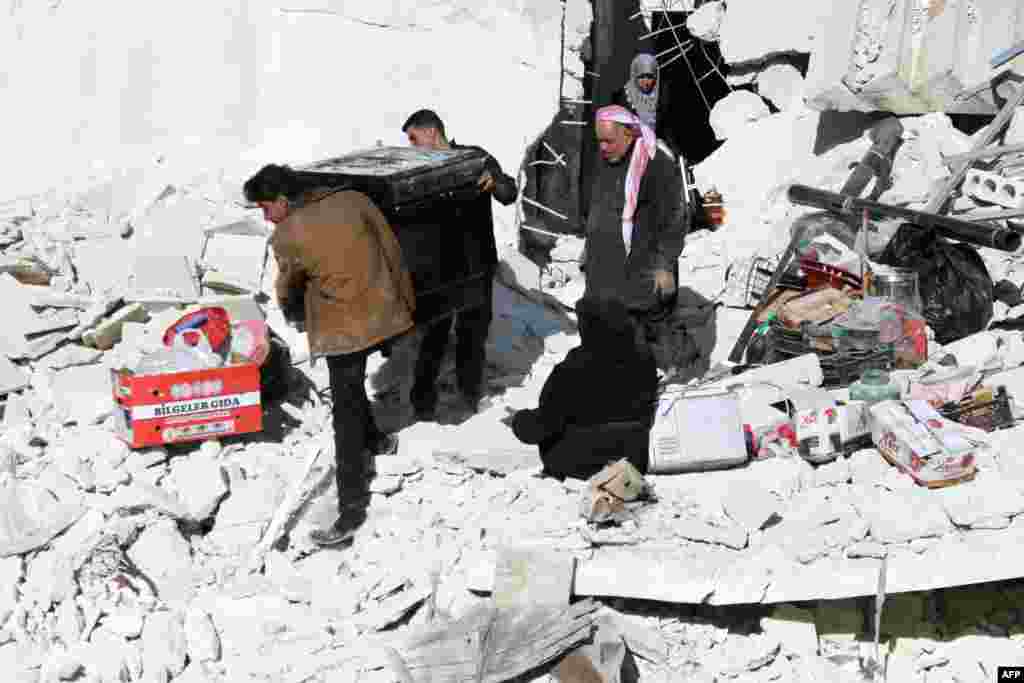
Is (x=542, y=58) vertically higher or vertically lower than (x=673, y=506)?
higher

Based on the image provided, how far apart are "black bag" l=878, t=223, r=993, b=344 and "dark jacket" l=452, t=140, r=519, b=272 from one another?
2411 mm

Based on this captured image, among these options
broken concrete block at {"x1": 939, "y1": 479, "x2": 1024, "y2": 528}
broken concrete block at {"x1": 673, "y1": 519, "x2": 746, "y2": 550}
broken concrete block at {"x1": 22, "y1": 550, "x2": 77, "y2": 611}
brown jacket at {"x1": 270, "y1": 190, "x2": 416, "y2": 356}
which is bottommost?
broken concrete block at {"x1": 22, "y1": 550, "x2": 77, "y2": 611}

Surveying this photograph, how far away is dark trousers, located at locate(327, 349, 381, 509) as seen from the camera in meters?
5.98

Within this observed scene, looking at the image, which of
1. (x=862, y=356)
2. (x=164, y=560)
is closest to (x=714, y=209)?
(x=862, y=356)

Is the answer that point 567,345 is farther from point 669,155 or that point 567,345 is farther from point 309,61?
point 309,61

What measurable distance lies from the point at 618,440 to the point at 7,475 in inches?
115

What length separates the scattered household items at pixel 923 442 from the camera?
230 inches

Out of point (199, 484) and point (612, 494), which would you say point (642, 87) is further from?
point (199, 484)

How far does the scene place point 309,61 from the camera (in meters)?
9.06

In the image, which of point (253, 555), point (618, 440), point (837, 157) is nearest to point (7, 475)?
point (253, 555)

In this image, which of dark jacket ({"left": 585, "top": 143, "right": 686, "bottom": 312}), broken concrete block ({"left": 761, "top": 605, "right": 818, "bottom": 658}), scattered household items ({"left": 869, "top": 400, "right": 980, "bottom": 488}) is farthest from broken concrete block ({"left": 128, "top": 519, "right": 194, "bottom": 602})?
scattered household items ({"left": 869, "top": 400, "right": 980, "bottom": 488})

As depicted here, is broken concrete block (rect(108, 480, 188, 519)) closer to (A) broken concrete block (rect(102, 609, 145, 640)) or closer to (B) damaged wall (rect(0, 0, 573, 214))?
(A) broken concrete block (rect(102, 609, 145, 640))

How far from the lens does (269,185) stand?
577cm

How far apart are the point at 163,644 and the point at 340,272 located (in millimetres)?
1751
